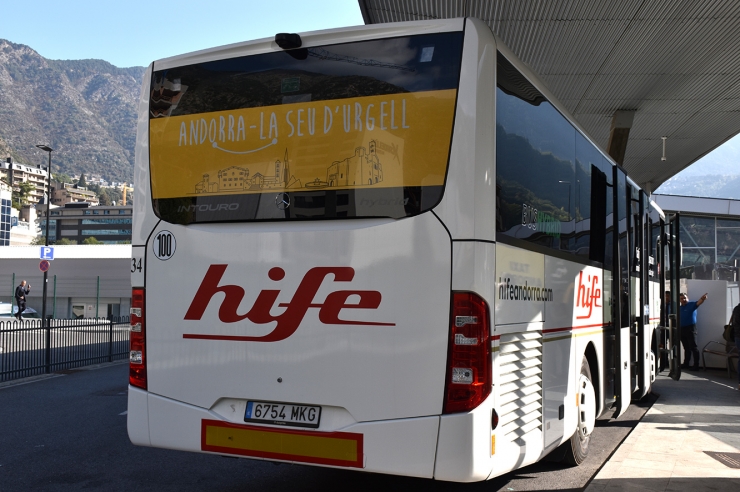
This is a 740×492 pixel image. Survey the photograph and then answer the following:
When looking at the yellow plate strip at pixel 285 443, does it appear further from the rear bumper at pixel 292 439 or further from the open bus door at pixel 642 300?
the open bus door at pixel 642 300

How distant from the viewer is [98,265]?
2024 inches

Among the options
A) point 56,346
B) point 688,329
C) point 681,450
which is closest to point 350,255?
point 681,450

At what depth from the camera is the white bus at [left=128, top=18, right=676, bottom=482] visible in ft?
15.1

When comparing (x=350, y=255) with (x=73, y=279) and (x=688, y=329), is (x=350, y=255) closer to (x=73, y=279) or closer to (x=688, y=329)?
(x=688, y=329)

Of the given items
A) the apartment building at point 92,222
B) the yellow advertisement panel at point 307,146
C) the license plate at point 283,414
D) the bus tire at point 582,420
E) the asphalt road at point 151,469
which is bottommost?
the asphalt road at point 151,469

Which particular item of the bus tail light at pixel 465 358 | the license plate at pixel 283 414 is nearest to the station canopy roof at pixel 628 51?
the bus tail light at pixel 465 358

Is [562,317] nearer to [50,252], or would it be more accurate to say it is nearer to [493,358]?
[493,358]

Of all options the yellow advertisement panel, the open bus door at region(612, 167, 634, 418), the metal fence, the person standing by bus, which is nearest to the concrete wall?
the metal fence

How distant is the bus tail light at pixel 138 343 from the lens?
18.0 ft

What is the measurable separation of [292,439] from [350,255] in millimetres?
1248

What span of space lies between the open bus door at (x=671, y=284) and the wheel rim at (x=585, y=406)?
178 inches

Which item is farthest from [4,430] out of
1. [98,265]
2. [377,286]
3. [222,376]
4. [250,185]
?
[98,265]

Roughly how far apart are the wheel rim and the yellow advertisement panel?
315 cm

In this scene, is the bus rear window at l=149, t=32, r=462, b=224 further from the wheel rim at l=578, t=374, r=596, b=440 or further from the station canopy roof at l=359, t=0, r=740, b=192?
the station canopy roof at l=359, t=0, r=740, b=192
